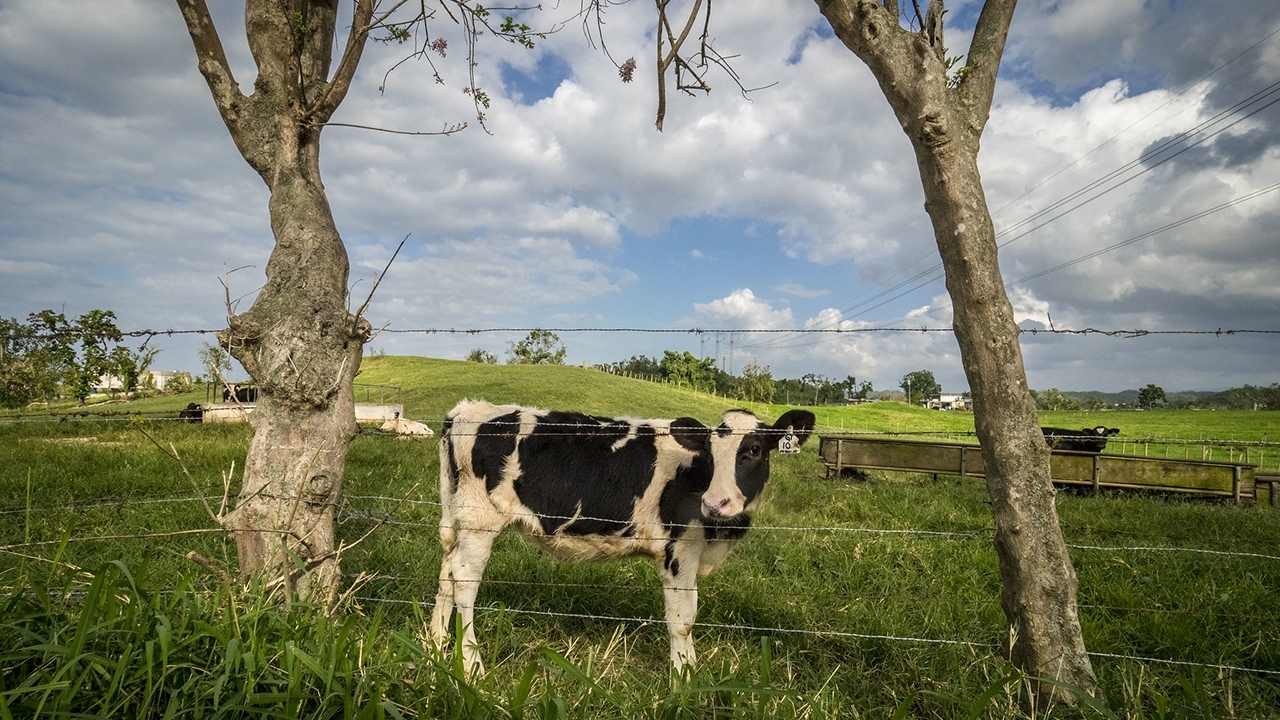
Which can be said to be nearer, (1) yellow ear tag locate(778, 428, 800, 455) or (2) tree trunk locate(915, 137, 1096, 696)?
(2) tree trunk locate(915, 137, 1096, 696)

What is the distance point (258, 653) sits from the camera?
246 centimetres

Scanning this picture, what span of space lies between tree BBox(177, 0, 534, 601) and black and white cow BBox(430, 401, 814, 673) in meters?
1.04

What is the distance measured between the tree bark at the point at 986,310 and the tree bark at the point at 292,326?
341 centimetres

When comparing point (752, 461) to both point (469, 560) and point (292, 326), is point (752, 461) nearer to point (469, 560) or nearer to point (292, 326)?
point (469, 560)

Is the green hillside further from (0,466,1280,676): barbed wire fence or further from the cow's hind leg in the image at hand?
(0,466,1280,676): barbed wire fence

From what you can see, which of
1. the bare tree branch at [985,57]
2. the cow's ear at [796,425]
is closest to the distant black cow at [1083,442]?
the cow's ear at [796,425]

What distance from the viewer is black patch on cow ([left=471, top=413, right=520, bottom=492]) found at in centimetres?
475

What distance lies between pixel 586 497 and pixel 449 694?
7.23 feet

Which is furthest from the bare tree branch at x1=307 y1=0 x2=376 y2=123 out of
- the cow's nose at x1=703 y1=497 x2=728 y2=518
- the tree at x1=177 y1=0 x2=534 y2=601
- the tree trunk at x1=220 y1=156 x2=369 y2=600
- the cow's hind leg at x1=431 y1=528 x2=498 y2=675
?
the cow's nose at x1=703 y1=497 x2=728 y2=518

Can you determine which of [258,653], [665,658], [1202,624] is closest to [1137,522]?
[1202,624]

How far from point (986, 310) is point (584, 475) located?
2.80m

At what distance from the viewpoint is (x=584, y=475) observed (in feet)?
15.5

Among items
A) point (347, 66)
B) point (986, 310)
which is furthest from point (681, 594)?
point (347, 66)

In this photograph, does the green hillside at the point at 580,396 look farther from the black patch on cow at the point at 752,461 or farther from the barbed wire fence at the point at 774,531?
the barbed wire fence at the point at 774,531
